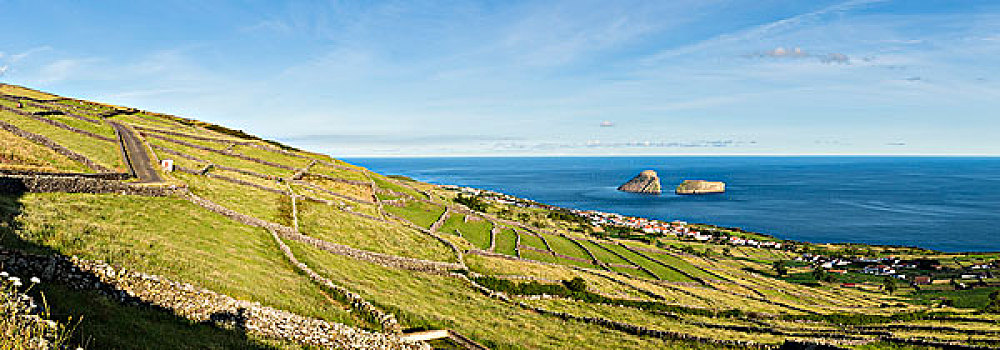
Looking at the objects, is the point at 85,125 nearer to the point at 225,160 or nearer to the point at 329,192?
the point at 225,160

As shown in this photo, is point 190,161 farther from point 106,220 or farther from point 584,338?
point 584,338

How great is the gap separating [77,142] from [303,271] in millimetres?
40935

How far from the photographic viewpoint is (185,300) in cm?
1586

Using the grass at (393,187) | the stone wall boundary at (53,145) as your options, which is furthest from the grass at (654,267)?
the stone wall boundary at (53,145)

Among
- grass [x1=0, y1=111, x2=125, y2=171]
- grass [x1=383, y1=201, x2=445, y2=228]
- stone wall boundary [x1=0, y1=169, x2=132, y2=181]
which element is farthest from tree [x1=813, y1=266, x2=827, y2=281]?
grass [x1=0, y1=111, x2=125, y2=171]

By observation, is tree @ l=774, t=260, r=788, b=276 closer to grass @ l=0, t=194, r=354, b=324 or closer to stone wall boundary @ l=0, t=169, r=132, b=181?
grass @ l=0, t=194, r=354, b=324

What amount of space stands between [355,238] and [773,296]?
5888 centimetres

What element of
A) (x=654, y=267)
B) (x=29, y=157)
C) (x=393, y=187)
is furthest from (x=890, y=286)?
(x=29, y=157)

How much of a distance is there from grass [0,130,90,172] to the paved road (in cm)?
410

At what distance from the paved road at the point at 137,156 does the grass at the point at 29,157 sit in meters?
4.10

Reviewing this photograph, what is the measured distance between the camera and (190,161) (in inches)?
2142

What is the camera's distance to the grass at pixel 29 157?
111ft

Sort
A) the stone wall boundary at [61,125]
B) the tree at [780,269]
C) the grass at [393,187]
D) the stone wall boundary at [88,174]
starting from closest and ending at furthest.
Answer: the stone wall boundary at [88,174], the stone wall boundary at [61,125], the grass at [393,187], the tree at [780,269]

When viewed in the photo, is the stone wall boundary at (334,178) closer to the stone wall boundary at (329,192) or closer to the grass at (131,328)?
the stone wall boundary at (329,192)
